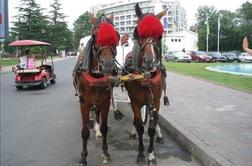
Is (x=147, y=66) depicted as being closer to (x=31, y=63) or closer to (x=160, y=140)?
(x=160, y=140)

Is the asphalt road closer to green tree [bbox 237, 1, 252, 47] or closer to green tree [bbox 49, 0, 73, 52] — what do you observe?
green tree [bbox 237, 1, 252, 47]

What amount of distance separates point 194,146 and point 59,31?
346ft

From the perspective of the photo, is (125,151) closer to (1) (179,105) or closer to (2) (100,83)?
(2) (100,83)

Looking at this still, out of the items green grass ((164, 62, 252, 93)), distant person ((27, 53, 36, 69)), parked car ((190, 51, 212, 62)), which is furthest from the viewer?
parked car ((190, 51, 212, 62))

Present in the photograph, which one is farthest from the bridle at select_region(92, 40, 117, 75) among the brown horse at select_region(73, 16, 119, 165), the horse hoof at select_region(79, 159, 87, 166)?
the horse hoof at select_region(79, 159, 87, 166)

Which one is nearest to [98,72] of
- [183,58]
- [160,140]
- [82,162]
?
[82,162]

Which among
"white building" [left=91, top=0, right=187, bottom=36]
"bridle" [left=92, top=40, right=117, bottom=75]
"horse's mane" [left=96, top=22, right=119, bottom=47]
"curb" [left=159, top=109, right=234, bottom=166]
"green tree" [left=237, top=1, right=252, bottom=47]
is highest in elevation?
"green tree" [left=237, top=1, right=252, bottom=47]

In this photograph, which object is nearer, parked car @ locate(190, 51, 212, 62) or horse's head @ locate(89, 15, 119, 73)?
horse's head @ locate(89, 15, 119, 73)

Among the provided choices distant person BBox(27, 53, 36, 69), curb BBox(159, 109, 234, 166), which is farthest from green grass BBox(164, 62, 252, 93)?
distant person BBox(27, 53, 36, 69)

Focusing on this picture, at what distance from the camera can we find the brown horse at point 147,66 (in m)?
6.41

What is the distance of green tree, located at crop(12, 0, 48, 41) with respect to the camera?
88188 millimetres

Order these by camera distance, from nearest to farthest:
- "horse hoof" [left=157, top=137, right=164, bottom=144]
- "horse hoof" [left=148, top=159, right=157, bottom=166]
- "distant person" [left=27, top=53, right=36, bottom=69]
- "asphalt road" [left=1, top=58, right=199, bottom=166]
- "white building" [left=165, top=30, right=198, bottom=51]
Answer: "horse hoof" [left=148, top=159, right=157, bottom=166] → "asphalt road" [left=1, top=58, right=199, bottom=166] → "horse hoof" [left=157, top=137, right=164, bottom=144] → "distant person" [left=27, top=53, right=36, bottom=69] → "white building" [left=165, top=30, right=198, bottom=51]

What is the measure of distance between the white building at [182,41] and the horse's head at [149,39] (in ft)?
300

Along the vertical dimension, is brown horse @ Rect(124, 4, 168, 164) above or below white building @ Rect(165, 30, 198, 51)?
below
